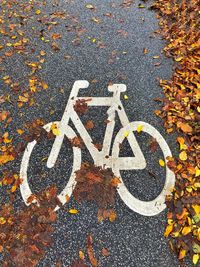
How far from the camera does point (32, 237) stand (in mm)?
3174

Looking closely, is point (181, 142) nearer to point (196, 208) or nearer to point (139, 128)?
point (139, 128)

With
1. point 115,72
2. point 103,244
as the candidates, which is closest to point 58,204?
point 103,244

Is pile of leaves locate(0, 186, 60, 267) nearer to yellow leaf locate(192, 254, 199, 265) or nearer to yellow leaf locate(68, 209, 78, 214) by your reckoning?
yellow leaf locate(68, 209, 78, 214)

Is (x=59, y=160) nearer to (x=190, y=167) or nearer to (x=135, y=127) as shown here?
(x=135, y=127)

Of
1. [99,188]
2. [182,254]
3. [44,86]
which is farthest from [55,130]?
[182,254]

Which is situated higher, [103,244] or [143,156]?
[143,156]

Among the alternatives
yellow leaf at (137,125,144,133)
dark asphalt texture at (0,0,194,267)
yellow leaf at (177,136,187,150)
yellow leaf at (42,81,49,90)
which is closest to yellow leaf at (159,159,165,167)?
dark asphalt texture at (0,0,194,267)

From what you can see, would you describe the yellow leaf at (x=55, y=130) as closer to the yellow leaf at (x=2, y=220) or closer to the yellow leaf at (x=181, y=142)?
the yellow leaf at (x=2, y=220)

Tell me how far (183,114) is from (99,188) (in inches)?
64.2

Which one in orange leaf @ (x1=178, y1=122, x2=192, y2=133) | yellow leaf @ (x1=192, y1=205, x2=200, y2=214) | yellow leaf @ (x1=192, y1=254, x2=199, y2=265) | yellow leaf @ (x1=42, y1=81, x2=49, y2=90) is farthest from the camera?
yellow leaf @ (x1=42, y1=81, x2=49, y2=90)

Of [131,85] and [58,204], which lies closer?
[58,204]

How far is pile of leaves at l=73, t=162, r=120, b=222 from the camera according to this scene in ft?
11.1

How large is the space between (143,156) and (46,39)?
3.19m

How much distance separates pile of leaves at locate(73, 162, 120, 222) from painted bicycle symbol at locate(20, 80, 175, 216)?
76mm
